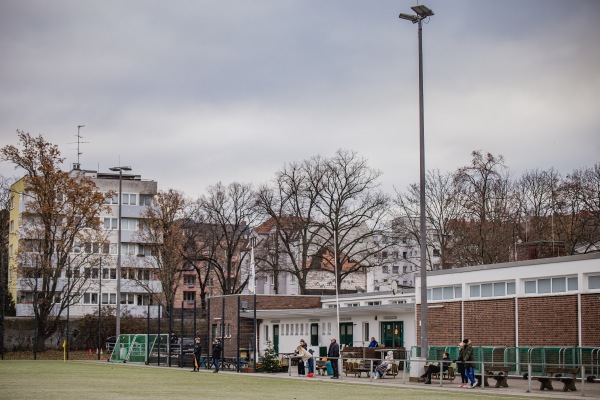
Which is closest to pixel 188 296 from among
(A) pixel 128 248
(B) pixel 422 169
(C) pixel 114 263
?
(A) pixel 128 248

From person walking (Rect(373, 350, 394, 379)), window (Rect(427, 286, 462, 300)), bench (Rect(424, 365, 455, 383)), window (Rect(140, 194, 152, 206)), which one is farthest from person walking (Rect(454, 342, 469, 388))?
window (Rect(140, 194, 152, 206))

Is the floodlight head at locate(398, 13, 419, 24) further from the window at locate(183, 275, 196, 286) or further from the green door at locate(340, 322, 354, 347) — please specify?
the window at locate(183, 275, 196, 286)

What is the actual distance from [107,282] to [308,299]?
30.8 metres

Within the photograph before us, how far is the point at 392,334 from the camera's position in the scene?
4788 centimetres

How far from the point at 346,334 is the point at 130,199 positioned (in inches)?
1625

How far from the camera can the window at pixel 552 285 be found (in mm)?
33750

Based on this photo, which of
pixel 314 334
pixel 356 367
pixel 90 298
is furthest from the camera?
pixel 90 298

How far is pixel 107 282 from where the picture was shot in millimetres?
84000

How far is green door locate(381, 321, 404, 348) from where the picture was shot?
47.1m

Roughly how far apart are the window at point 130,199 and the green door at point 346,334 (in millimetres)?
40515

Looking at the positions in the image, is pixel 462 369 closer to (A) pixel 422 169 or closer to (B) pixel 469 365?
(B) pixel 469 365

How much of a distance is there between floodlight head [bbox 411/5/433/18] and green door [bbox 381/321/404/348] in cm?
2067

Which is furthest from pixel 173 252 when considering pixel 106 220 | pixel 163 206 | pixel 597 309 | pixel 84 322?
pixel 597 309

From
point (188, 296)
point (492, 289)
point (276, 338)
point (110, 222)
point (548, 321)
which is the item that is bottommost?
point (276, 338)
